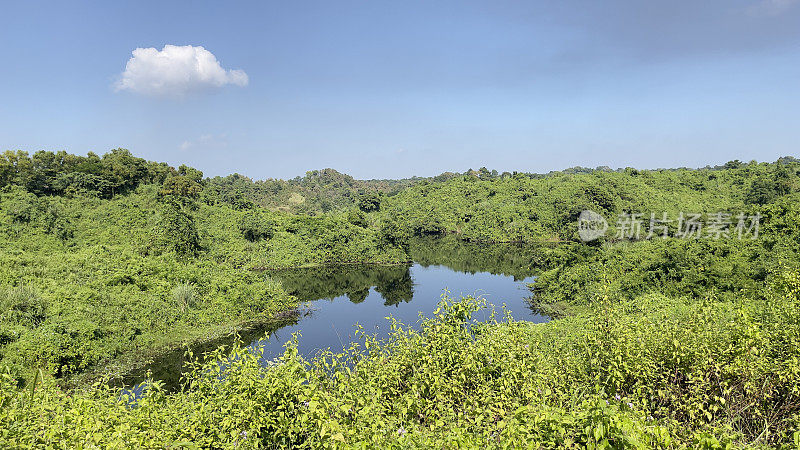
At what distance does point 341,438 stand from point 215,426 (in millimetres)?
2971

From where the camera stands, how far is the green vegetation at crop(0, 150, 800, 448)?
603 cm

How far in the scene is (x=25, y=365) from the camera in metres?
17.3

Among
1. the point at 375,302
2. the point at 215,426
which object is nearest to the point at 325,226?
the point at 375,302

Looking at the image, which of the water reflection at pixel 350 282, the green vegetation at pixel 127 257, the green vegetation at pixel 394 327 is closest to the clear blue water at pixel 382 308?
the water reflection at pixel 350 282

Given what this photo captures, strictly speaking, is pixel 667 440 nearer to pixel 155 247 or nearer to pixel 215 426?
pixel 215 426

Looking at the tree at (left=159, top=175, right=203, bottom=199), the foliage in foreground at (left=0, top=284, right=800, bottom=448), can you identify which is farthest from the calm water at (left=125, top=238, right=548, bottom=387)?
the tree at (left=159, top=175, right=203, bottom=199)

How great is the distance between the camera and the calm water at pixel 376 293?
82.2 feet

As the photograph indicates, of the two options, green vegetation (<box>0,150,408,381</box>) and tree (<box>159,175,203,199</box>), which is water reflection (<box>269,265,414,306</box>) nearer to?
green vegetation (<box>0,150,408,381</box>)

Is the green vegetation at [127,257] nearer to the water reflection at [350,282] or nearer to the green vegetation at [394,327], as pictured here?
the green vegetation at [394,327]

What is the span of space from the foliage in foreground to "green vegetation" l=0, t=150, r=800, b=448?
0.05 meters

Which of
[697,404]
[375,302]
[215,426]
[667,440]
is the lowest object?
[375,302]

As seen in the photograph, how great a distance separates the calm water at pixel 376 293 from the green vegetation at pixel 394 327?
2.66ft

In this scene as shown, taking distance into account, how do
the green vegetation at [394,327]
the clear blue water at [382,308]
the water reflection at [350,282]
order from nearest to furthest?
1. the green vegetation at [394,327]
2. the clear blue water at [382,308]
3. the water reflection at [350,282]

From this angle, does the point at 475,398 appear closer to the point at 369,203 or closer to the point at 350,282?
the point at 350,282
